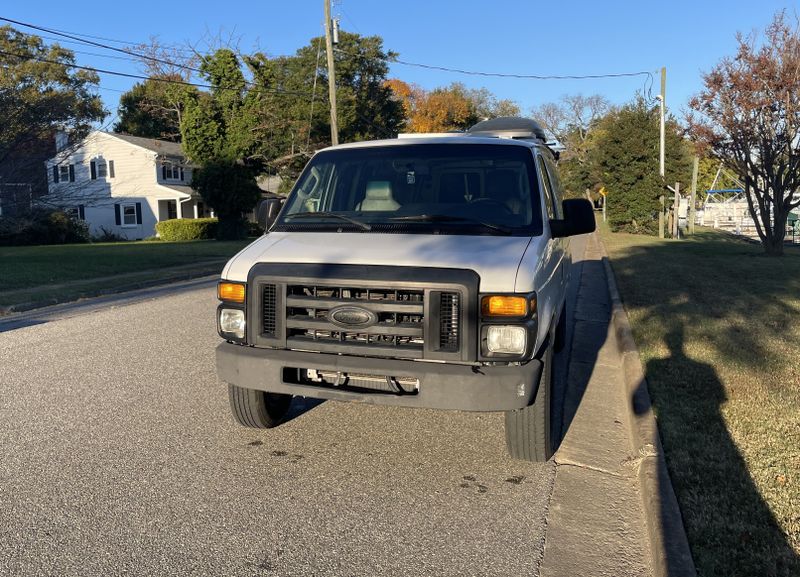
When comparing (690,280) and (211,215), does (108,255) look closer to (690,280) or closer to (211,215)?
(690,280)

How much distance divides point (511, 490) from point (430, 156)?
98.8 inches

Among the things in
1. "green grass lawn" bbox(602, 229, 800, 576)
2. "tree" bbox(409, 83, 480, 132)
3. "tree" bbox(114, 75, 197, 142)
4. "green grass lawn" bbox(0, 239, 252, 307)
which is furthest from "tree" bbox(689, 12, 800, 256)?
"tree" bbox(409, 83, 480, 132)

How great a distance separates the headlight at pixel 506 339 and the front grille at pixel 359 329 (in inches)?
15.2

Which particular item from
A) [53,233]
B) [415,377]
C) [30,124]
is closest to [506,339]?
[415,377]

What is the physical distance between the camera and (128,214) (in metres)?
43.7

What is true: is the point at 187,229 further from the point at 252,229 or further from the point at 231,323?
the point at 231,323

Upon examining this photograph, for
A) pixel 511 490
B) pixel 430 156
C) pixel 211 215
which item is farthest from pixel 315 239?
pixel 211 215

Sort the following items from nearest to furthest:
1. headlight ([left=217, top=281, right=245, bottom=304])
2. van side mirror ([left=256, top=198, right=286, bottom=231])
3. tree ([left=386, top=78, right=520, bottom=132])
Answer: headlight ([left=217, top=281, right=245, bottom=304])
van side mirror ([left=256, top=198, right=286, bottom=231])
tree ([left=386, top=78, right=520, bottom=132])

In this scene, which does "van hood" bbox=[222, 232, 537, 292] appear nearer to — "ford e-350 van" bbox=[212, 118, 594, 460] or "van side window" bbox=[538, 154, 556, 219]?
"ford e-350 van" bbox=[212, 118, 594, 460]

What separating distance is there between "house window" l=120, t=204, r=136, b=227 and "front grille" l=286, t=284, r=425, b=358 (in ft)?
141

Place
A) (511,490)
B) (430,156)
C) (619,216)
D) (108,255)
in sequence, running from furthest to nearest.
Answer: (619,216)
(108,255)
(430,156)
(511,490)

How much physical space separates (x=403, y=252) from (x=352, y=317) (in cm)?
51

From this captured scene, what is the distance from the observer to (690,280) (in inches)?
509

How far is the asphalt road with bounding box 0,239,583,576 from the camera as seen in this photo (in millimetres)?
3283
